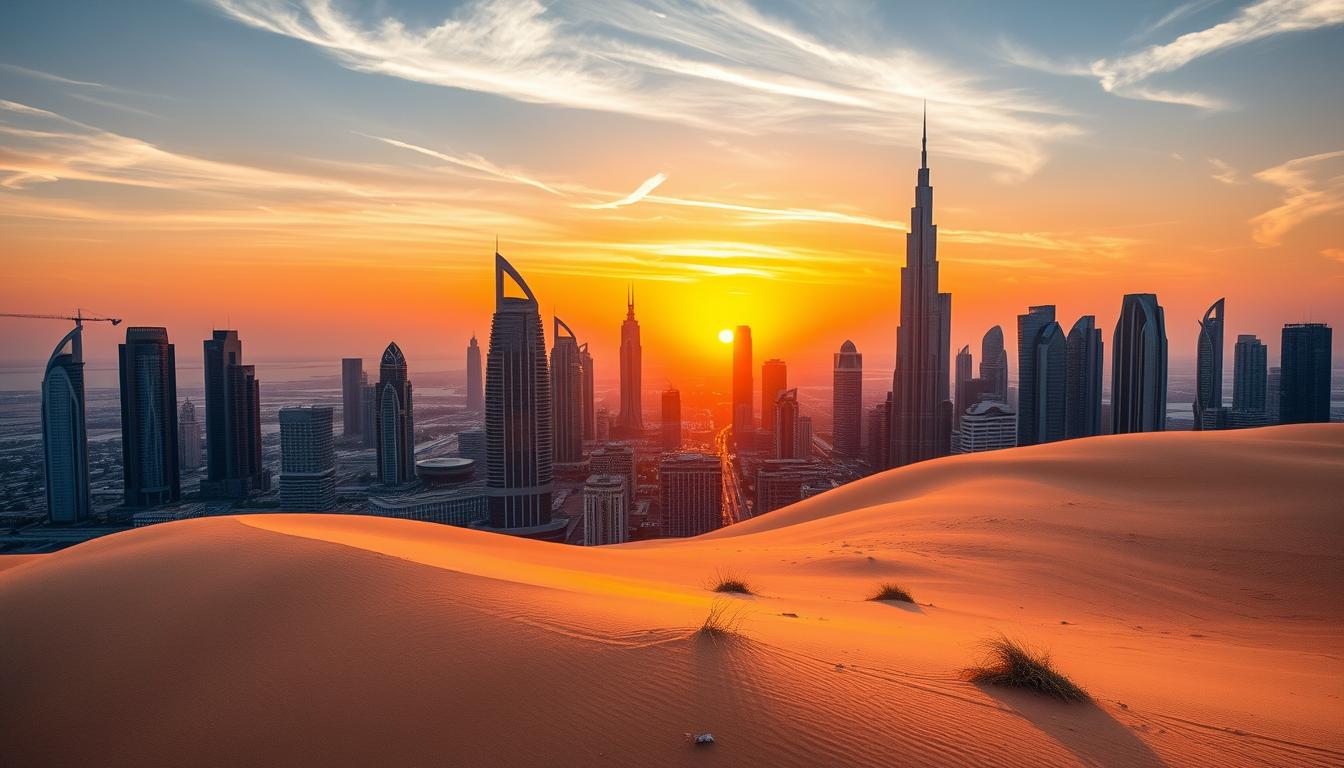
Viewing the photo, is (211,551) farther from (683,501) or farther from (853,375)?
(853,375)

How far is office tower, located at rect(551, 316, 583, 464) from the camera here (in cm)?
12512

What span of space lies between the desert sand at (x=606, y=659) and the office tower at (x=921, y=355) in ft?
307

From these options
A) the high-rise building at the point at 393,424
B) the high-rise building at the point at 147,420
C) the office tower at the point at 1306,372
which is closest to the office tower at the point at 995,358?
the office tower at the point at 1306,372

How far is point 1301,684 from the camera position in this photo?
548cm

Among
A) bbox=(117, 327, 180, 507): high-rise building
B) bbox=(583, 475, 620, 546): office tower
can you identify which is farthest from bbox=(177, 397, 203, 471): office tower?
bbox=(583, 475, 620, 546): office tower

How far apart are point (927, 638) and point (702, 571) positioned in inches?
205

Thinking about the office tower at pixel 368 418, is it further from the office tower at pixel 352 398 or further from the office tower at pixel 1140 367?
the office tower at pixel 1140 367

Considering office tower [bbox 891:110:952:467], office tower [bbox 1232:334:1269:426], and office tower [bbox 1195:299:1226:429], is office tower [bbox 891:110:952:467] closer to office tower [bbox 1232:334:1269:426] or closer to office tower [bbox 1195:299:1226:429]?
office tower [bbox 1195:299:1226:429]

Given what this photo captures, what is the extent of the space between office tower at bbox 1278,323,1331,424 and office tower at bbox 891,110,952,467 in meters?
47.0

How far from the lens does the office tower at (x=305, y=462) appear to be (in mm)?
78438

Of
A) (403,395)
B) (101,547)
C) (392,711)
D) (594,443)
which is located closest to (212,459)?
(403,395)

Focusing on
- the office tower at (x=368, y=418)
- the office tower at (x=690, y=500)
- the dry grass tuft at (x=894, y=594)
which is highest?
the dry grass tuft at (x=894, y=594)

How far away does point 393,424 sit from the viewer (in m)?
90.6

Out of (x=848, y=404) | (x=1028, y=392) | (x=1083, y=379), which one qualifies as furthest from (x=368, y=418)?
(x=1083, y=379)
